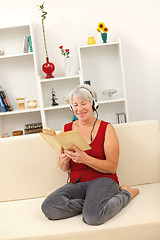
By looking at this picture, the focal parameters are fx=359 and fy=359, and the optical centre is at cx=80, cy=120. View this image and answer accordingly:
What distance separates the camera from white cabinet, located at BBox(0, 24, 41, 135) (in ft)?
14.3

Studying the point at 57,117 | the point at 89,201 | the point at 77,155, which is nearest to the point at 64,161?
the point at 77,155

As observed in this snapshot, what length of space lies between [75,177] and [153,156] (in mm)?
564

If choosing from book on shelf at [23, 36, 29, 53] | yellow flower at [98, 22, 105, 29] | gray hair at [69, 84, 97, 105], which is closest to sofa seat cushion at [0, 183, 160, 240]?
gray hair at [69, 84, 97, 105]

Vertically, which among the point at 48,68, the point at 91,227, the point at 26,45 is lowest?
the point at 91,227

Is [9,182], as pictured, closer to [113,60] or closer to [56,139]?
[56,139]

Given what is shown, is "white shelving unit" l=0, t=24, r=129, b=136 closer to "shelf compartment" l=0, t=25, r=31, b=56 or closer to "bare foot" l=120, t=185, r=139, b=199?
"shelf compartment" l=0, t=25, r=31, b=56

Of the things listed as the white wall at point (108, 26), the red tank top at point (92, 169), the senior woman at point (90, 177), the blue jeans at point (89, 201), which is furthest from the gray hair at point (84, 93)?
the white wall at point (108, 26)

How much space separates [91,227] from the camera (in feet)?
6.17

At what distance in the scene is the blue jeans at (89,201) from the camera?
1922 mm

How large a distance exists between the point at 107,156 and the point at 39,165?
49 centimetres

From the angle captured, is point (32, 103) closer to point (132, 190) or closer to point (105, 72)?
point (105, 72)

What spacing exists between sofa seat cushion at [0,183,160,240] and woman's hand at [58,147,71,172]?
343 mm

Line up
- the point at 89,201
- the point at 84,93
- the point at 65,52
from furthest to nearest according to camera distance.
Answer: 1. the point at 65,52
2. the point at 84,93
3. the point at 89,201

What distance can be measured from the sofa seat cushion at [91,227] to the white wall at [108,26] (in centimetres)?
260
